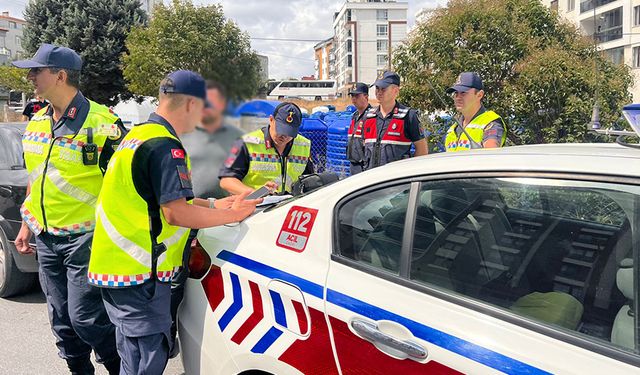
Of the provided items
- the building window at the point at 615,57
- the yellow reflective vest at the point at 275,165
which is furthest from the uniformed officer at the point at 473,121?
the building window at the point at 615,57

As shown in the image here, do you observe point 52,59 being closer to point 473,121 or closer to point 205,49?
point 205,49

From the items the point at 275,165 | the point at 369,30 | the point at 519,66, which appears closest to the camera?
the point at 275,165

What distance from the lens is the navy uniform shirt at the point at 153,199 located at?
6.97ft

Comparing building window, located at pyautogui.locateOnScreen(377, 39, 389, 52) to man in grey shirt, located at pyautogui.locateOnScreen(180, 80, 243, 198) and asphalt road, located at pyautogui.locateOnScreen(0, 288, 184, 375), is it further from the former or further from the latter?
man in grey shirt, located at pyautogui.locateOnScreen(180, 80, 243, 198)

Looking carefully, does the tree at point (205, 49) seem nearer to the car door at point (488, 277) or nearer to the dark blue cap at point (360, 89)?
the car door at point (488, 277)

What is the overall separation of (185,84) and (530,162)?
1.06m

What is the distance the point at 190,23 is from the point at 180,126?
0.37 meters

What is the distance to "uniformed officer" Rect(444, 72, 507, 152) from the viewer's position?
4035mm

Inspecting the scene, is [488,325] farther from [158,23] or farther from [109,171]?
[158,23]

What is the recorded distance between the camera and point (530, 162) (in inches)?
64.6

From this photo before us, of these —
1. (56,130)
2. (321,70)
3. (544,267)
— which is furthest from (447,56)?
(321,70)

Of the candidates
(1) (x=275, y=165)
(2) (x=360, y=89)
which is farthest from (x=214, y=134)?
(2) (x=360, y=89)

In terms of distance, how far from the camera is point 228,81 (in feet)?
3.74

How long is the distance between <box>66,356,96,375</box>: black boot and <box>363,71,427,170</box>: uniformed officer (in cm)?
271
